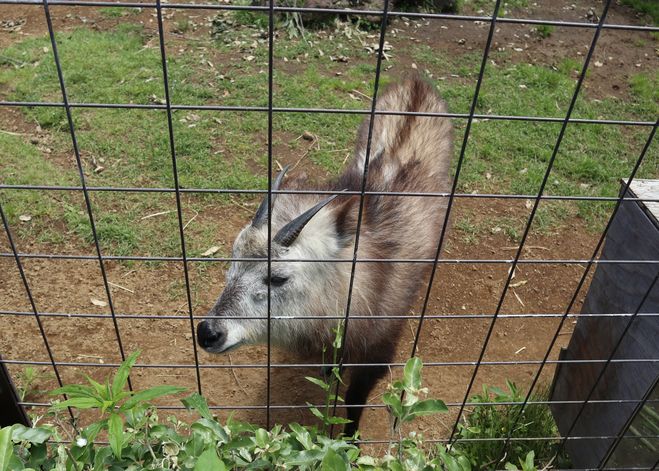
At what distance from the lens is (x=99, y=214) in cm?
443

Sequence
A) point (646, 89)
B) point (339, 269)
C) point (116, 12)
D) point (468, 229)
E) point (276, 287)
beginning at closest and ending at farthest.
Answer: point (276, 287) < point (339, 269) < point (468, 229) < point (646, 89) < point (116, 12)

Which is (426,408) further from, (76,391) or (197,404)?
(76,391)

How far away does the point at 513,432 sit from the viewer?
2.83 m

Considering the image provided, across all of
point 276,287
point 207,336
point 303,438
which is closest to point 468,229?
point 276,287

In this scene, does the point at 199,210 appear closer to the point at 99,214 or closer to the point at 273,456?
the point at 99,214

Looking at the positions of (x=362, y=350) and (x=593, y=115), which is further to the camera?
(x=593, y=115)

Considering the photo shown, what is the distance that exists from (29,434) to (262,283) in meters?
1.28

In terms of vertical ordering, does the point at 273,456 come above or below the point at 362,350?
above

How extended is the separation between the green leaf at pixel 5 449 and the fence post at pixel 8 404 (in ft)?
2.16

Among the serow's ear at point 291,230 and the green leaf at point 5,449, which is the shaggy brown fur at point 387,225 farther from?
the green leaf at point 5,449

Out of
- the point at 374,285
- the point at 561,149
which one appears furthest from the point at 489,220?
the point at 374,285

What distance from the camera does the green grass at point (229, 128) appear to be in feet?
14.9

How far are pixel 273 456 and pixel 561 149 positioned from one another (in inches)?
181

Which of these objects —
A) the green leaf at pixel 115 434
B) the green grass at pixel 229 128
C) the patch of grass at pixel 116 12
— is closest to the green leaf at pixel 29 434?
the green leaf at pixel 115 434
